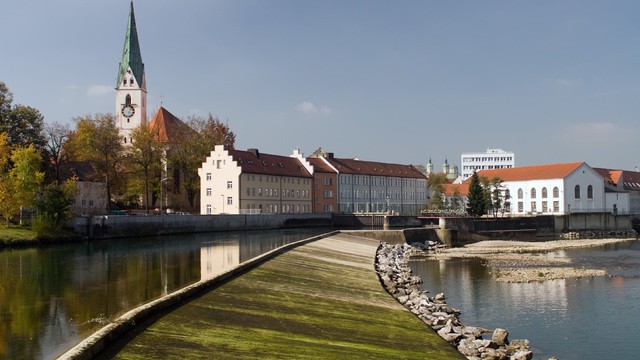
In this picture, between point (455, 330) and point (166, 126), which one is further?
point (166, 126)

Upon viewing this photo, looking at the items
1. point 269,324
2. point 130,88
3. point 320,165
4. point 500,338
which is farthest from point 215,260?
point 130,88

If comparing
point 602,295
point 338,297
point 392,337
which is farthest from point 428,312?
point 602,295

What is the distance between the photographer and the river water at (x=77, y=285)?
601 inches

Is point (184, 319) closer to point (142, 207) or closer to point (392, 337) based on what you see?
point (392, 337)

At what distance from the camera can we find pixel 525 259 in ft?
170

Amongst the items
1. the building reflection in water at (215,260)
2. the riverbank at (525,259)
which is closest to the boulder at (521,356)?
the building reflection in water at (215,260)

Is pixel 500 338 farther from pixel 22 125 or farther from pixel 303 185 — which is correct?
pixel 303 185

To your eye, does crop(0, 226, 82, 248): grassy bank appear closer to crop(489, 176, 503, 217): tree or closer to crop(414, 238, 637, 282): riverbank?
crop(414, 238, 637, 282): riverbank

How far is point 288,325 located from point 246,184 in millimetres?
68324

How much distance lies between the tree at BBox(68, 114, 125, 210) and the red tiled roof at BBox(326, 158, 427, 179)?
39012 mm

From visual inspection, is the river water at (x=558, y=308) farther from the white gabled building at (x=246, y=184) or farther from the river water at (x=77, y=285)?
the white gabled building at (x=246, y=184)

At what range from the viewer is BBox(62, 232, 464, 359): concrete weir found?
531 inches

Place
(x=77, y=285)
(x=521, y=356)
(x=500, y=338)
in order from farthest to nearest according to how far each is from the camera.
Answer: (x=77, y=285), (x=500, y=338), (x=521, y=356)

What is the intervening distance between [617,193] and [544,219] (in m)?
31.1
